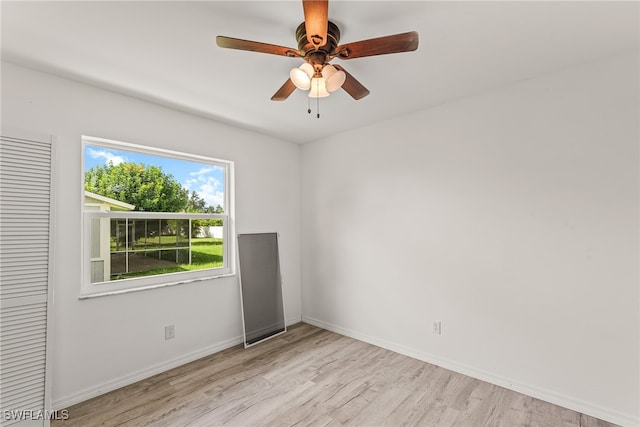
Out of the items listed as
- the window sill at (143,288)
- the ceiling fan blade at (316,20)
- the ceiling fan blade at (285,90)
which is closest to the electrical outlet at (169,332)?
the window sill at (143,288)

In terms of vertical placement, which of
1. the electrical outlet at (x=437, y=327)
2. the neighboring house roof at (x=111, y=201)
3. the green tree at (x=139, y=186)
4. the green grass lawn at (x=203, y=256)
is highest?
the green tree at (x=139, y=186)

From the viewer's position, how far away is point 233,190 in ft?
11.2

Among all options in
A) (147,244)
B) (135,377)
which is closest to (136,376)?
(135,377)

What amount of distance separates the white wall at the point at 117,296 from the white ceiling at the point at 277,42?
0.19m

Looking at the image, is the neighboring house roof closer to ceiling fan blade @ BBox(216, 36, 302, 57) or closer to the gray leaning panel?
the gray leaning panel

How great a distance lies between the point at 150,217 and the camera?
9.27ft

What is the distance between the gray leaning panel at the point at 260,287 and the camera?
3.41 m

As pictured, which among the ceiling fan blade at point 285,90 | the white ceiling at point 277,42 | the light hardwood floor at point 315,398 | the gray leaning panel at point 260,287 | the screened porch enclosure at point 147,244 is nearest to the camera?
the white ceiling at point 277,42

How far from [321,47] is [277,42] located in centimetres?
44

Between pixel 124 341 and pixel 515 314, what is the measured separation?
3.27 meters

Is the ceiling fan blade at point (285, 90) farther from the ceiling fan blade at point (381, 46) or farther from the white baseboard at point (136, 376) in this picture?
the white baseboard at point (136, 376)

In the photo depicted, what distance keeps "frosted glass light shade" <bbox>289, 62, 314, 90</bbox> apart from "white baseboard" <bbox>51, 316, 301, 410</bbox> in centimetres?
274

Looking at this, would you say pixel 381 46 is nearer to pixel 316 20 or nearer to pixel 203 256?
pixel 316 20

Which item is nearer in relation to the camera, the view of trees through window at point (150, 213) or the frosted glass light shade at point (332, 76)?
the frosted glass light shade at point (332, 76)
